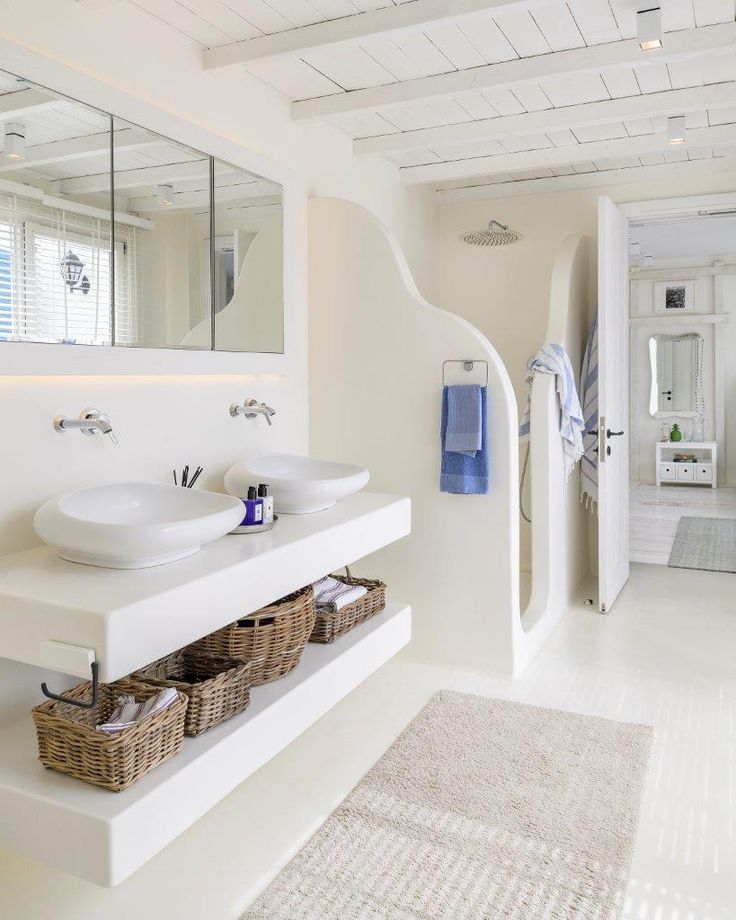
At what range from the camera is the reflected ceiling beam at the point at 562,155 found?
12.4ft

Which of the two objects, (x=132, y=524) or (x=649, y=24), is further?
(x=649, y=24)

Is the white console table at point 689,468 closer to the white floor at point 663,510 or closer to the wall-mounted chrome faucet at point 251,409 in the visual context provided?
the white floor at point 663,510

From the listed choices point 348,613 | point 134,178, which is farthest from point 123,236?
point 348,613

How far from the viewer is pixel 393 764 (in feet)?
8.79

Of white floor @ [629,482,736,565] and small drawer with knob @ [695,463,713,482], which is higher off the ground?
small drawer with knob @ [695,463,713,482]

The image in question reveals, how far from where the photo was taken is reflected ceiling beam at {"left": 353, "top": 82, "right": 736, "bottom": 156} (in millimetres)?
3188

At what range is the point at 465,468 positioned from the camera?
3418 mm

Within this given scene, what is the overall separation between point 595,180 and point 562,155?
0.68 meters

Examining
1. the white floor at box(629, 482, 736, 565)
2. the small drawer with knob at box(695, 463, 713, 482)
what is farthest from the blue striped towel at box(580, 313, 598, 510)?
the small drawer with knob at box(695, 463, 713, 482)

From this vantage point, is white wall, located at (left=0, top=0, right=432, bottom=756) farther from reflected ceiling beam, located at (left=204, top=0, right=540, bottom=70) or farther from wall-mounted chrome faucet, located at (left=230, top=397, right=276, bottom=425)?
→ reflected ceiling beam, located at (left=204, top=0, right=540, bottom=70)

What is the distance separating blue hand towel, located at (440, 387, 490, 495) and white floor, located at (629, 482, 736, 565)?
9.07 feet

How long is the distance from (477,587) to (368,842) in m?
1.46

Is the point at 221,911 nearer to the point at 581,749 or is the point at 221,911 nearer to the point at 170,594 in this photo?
the point at 170,594

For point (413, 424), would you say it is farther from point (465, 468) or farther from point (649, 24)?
point (649, 24)
